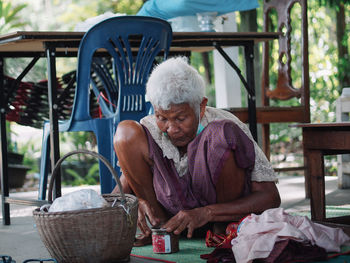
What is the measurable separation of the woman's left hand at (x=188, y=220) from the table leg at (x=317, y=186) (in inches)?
25.8

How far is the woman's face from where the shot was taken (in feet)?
9.00

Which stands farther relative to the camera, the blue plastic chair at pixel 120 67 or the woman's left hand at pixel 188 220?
the blue plastic chair at pixel 120 67

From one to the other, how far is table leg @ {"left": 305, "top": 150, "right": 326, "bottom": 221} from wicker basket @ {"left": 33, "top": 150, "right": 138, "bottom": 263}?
1079 mm

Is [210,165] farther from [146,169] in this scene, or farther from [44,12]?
[44,12]

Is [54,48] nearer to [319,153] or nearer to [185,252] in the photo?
[185,252]

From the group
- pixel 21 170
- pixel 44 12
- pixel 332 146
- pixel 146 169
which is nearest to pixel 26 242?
pixel 146 169

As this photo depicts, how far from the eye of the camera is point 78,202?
7.70 feet

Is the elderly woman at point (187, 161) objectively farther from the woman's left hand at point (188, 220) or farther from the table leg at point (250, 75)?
the table leg at point (250, 75)

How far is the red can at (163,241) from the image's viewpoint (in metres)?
2.60

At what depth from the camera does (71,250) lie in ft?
7.64

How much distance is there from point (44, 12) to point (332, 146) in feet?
48.9

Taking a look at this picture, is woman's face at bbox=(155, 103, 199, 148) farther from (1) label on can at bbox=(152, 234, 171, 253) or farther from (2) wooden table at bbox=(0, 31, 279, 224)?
(2) wooden table at bbox=(0, 31, 279, 224)

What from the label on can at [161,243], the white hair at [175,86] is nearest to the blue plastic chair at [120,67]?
the white hair at [175,86]

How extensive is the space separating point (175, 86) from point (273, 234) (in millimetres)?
862
